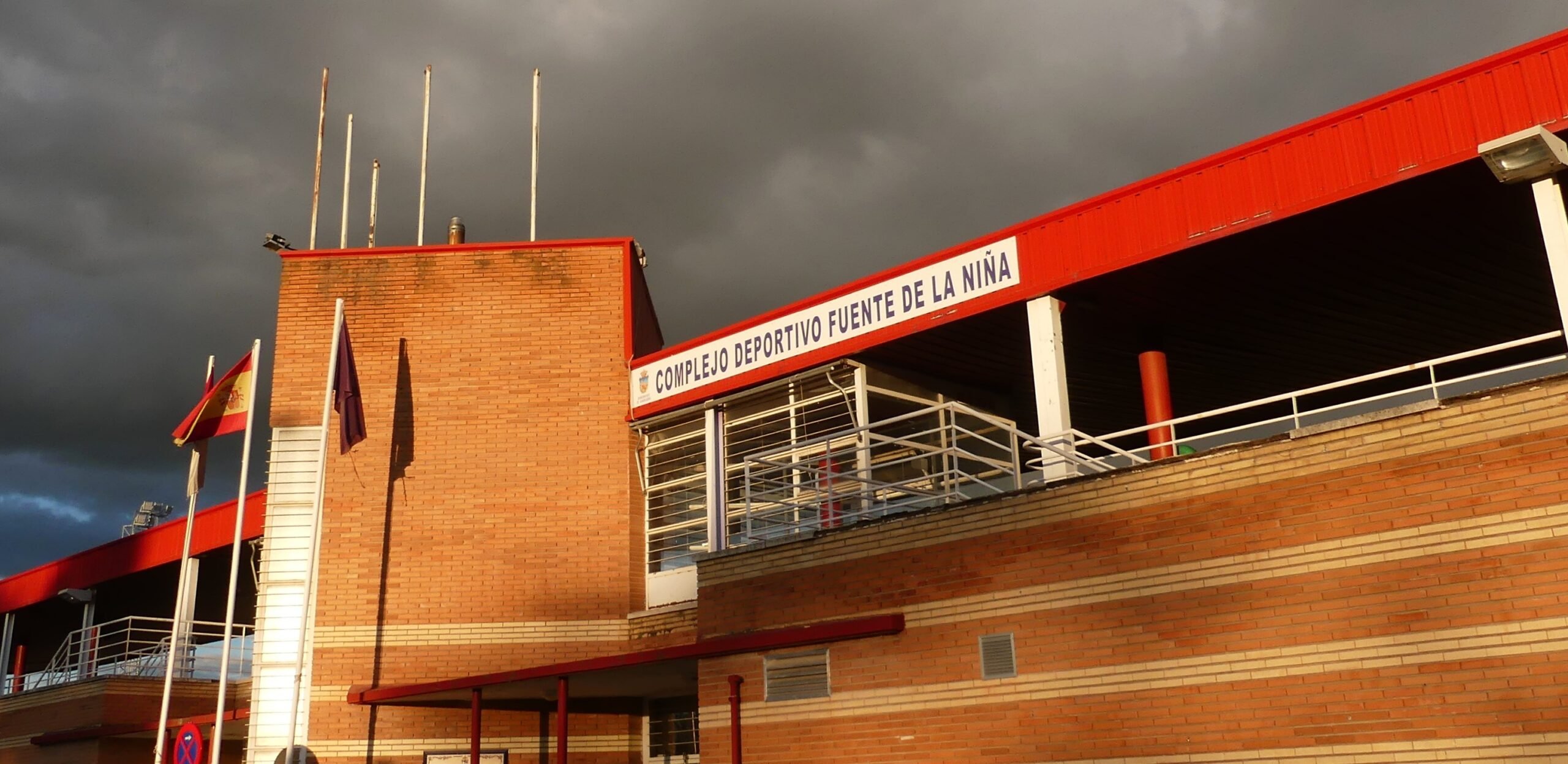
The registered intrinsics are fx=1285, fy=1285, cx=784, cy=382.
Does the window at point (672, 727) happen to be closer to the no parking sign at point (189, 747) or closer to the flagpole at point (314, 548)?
the flagpole at point (314, 548)

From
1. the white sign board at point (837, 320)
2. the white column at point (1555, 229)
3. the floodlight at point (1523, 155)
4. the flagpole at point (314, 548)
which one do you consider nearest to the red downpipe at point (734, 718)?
the white sign board at point (837, 320)

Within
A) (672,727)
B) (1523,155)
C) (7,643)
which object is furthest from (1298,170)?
(7,643)

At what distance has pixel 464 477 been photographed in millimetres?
19016

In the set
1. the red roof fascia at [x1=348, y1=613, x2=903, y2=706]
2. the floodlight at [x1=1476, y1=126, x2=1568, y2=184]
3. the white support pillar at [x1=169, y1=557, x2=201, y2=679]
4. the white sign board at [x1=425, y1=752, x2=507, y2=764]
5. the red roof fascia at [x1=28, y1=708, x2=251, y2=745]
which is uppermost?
the floodlight at [x1=1476, y1=126, x2=1568, y2=184]

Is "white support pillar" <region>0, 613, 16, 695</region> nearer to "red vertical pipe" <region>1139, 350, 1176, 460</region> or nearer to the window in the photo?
the window

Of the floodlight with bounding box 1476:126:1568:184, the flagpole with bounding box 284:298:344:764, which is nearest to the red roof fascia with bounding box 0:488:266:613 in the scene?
the flagpole with bounding box 284:298:344:764

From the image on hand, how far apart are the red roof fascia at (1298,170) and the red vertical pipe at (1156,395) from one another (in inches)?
80.0

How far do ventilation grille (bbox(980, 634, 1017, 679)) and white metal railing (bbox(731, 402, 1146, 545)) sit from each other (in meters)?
2.48

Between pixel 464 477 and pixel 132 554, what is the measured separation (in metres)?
13.7

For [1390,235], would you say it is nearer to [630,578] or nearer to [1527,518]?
[1527,518]

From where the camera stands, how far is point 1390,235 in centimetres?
1343

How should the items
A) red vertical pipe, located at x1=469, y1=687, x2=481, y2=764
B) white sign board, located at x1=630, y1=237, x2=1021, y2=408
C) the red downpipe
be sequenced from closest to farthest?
the red downpipe → white sign board, located at x1=630, y1=237, x2=1021, y2=408 → red vertical pipe, located at x1=469, y1=687, x2=481, y2=764

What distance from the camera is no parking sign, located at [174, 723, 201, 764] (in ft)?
49.5

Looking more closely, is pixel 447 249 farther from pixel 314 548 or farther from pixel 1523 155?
pixel 1523 155
